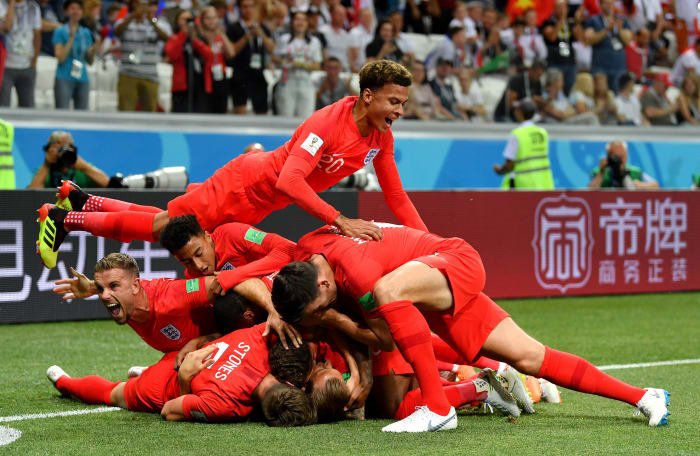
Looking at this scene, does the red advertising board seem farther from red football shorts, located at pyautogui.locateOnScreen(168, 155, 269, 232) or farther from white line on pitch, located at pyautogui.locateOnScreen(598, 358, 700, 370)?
red football shorts, located at pyautogui.locateOnScreen(168, 155, 269, 232)

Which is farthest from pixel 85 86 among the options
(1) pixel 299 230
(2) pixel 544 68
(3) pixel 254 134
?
(2) pixel 544 68

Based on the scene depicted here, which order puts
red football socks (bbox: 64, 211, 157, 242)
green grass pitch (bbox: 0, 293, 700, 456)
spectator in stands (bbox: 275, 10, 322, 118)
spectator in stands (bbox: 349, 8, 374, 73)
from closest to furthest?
1. green grass pitch (bbox: 0, 293, 700, 456)
2. red football socks (bbox: 64, 211, 157, 242)
3. spectator in stands (bbox: 275, 10, 322, 118)
4. spectator in stands (bbox: 349, 8, 374, 73)

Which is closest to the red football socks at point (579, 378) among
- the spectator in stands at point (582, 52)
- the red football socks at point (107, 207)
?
the red football socks at point (107, 207)

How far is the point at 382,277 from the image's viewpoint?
5.84 metres

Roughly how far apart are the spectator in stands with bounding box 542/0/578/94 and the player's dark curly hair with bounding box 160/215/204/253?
36.8ft

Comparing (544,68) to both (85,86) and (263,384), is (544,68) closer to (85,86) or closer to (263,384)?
(85,86)

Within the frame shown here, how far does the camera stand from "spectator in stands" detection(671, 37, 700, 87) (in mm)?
18547

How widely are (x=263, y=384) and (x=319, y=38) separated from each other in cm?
957

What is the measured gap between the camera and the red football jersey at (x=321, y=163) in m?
6.64

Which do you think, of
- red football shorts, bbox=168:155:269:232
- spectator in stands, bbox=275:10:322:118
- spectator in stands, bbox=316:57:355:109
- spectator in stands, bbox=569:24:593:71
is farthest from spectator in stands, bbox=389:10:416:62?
red football shorts, bbox=168:155:269:232

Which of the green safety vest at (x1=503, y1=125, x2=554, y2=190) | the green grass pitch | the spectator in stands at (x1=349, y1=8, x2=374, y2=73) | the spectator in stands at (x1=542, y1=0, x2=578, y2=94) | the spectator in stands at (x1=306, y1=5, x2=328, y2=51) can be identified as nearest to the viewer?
the green grass pitch

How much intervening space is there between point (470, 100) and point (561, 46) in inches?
68.2

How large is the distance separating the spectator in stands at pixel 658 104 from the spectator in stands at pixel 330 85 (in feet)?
19.4

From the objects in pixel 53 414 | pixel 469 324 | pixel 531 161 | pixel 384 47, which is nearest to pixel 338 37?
pixel 384 47
